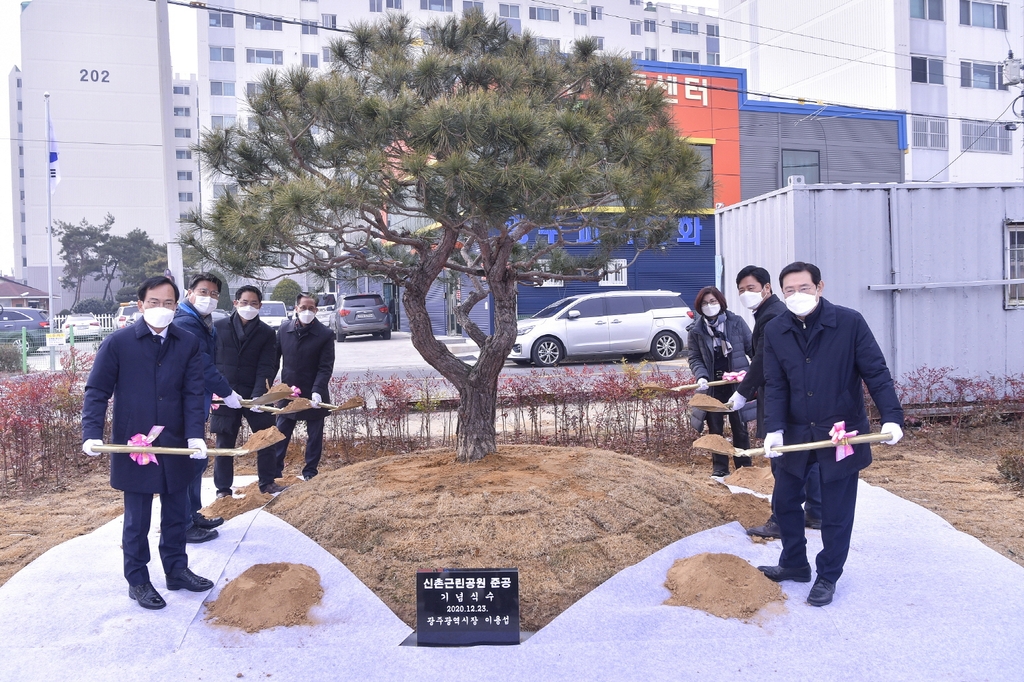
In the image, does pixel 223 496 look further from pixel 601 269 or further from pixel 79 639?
pixel 601 269

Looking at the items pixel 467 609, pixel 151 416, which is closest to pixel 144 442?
pixel 151 416

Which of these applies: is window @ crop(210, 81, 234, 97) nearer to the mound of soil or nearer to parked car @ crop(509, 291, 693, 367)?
parked car @ crop(509, 291, 693, 367)

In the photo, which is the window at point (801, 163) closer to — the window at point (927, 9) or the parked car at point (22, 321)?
the window at point (927, 9)

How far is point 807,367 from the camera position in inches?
153

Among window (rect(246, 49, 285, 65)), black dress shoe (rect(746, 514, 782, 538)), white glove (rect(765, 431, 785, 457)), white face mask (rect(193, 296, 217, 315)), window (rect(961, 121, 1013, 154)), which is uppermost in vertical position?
window (rect(246, 49, 285, 65))

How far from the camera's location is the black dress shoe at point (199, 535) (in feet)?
15.6

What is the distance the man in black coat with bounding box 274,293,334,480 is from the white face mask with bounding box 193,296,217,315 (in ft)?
3.32

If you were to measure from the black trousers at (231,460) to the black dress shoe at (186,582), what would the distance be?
1531 millimetres

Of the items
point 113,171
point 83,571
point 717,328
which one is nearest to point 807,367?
point 717,328

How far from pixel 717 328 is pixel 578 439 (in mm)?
1977

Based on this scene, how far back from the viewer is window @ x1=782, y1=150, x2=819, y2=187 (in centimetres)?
2514

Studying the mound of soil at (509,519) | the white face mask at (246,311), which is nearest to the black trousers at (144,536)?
the mound of soil at (509,519)

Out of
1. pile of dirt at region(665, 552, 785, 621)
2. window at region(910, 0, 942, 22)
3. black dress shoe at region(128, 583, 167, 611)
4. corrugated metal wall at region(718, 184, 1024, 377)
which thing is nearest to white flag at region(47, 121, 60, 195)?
corrugated metal wall at region(718, 184, 1024, 377)

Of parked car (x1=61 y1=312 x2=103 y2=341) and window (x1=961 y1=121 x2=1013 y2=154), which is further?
window (x1=961 y1=121 x2=1013 y2=154)
